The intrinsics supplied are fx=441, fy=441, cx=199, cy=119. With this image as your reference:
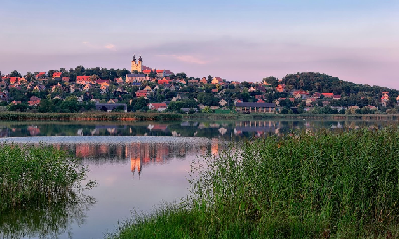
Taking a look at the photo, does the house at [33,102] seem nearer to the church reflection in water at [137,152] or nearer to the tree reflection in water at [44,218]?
the church reflection in water at [137,152]

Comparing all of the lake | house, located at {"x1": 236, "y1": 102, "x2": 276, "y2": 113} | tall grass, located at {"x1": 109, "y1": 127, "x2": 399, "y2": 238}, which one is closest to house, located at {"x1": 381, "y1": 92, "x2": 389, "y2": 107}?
house, located at {"x1": 236, "y1": 102, "x2": 276, "y2": 113}

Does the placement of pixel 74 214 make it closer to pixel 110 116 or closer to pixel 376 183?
pixel 376 183

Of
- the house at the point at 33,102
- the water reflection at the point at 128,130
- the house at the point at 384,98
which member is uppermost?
the house at the point at 384,98

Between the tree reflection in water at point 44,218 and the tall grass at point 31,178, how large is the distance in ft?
1.03

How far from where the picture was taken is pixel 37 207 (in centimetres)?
Result: 1555

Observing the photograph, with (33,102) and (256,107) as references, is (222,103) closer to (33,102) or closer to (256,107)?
(256,107)

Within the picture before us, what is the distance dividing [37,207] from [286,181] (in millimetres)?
8974

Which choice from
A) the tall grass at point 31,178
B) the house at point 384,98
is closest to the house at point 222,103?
the house at point 384,98

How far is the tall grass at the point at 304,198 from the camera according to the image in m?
10.6

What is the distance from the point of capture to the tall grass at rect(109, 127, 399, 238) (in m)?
10.6

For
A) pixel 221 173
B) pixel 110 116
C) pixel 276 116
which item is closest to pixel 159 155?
pixel 221 173

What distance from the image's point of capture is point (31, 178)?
1596cm

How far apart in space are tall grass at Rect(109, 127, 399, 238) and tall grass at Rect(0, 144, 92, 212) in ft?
17.7

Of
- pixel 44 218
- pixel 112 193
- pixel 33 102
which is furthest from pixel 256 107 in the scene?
pixel 44 218
